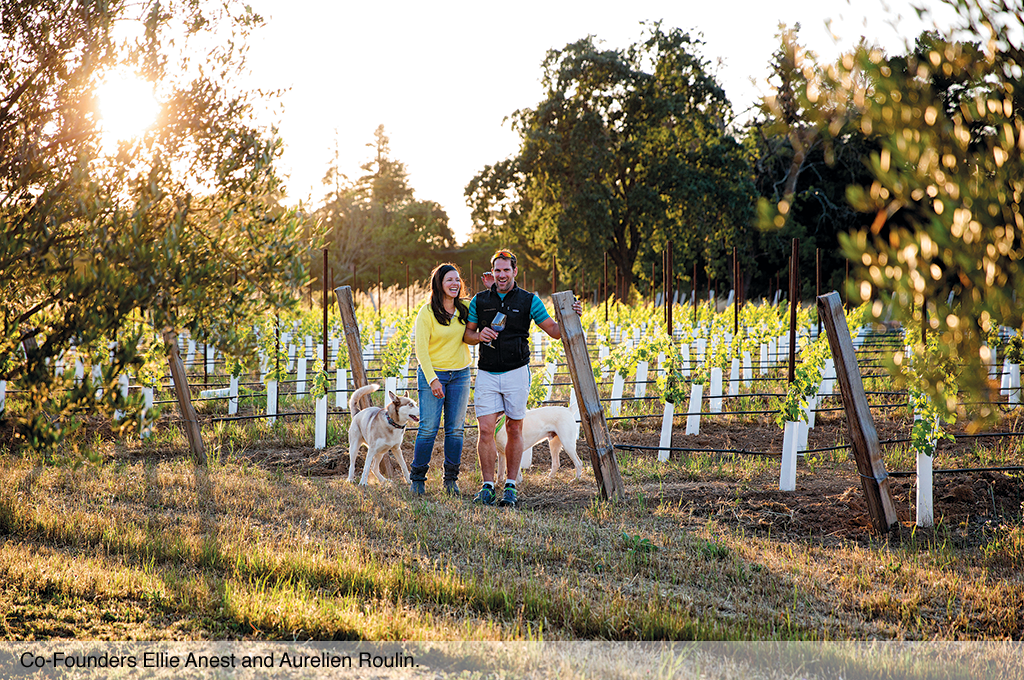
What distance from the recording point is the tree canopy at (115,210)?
341 cm

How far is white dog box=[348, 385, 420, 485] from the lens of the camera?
6.41 meters

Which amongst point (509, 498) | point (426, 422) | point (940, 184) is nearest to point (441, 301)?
point (426, 422)

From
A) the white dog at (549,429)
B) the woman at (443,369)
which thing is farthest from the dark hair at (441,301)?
the white dog at (549,429)

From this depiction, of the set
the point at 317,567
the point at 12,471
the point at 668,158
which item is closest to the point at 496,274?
the point at 317,567

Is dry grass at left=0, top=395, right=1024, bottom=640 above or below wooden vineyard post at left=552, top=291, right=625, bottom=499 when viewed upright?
below

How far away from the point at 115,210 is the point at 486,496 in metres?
3.41

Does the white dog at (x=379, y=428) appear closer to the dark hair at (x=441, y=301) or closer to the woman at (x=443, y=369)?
the woman at (x=443, y=369)

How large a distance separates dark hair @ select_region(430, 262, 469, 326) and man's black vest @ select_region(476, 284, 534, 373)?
0.52 ft

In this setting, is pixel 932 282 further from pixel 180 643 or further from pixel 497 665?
pixel 180 643

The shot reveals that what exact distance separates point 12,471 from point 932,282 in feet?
23.6

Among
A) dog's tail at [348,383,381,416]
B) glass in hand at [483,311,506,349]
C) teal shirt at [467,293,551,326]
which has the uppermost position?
teal shirt at [467,293,551,326]

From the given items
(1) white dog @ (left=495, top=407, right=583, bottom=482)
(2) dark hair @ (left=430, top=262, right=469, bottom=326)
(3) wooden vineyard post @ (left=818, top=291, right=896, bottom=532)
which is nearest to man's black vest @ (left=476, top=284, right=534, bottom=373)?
(2) dark hair @ (left=430, top=262, right=469, bottom=326)

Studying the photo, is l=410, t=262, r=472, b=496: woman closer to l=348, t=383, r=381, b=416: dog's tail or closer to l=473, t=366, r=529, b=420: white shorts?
l=473, t=366, r=529, b=420: white shorts

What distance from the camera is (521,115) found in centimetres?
3041
